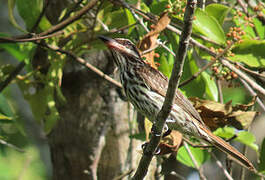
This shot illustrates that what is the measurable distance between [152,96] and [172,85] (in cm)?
79

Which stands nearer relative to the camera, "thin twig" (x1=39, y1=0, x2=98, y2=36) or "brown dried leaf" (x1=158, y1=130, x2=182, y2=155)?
"brown dried leaf" (x1=158, y1=130, x2=182, y2=155)

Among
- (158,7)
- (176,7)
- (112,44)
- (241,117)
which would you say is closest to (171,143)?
(241,117)

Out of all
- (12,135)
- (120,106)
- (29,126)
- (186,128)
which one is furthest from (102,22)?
(29,126)

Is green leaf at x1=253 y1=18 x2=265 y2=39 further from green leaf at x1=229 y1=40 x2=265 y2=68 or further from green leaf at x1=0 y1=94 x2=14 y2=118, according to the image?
green leaf at x1=0 y1=94 x2=14 y2=118

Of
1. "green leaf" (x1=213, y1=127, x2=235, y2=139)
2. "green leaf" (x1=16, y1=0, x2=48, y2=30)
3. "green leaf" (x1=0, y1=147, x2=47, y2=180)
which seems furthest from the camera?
"green leaf" (x1=0, y1=147, x2=47, y2=180)

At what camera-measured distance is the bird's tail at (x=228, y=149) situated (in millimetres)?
2588

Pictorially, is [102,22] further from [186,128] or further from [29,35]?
[186,128]

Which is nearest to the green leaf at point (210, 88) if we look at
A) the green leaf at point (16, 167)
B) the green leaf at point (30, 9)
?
the green leaf at point (30, 9)

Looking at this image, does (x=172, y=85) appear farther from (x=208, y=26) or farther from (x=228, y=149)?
(x=208, y=26)

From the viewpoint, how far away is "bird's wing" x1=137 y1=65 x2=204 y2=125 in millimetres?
2689

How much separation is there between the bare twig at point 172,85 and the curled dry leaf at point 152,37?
27.6 inches

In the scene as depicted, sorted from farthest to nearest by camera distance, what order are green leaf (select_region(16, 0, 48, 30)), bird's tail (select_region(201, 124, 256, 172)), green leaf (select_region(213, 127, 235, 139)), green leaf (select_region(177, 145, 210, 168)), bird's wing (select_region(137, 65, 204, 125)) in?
green leaf (select_region(177, 145, 210, 168)), green leaf (select_region(16, 0, 48, 30)), green leaf (select_region(213, 127, 235, 139)), bird's wing (select_region(137, 65, 204, 125)), bird's tail (select_region(201, 124, 256, 172))

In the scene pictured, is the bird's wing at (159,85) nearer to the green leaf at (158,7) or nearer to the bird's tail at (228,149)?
the bird's tail at (228,149)

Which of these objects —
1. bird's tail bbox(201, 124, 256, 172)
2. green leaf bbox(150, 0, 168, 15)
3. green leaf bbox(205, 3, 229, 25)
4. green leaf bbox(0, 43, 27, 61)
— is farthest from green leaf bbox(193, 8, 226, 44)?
green leaf bbox(0, 43, 27, 61)
